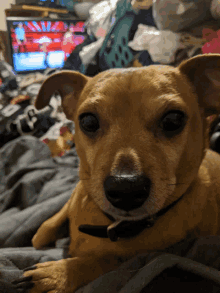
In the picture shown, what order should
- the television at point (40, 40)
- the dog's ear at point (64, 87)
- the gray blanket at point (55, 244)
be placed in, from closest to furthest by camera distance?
the gray blanket at point (55, 244), the dog's ear at point (64, 87), the television at point (40, 40)

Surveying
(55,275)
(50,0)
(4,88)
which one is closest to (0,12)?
(50,0)

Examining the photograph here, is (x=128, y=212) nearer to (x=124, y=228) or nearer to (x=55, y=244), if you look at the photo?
(x=124, y=228)

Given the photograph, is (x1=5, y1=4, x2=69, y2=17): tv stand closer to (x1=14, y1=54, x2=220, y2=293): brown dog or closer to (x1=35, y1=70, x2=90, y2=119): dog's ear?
(x1=35, y1=70, x2=90, y2=119): dog's ear

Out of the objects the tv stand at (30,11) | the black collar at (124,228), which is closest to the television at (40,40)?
the tv stand at (30,11)

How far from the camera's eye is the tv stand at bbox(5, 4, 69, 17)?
3.71 m

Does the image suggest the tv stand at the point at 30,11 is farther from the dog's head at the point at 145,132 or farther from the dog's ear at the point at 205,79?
the dog's ear at the point at 205,79

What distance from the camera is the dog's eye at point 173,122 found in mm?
681

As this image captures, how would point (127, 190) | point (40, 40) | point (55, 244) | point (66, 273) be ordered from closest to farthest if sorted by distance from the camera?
point (127, 190), point (66, 273), point (55, 244), point (40, 40)

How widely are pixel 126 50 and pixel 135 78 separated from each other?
43.9 inches

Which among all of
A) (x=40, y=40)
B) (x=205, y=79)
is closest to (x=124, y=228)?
(x=205, y=79)

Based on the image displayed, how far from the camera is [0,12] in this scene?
13.1ft

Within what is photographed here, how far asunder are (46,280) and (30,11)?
14.0 feet

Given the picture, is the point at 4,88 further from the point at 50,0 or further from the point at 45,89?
the point at 50,0

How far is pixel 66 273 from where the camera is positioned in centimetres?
65
